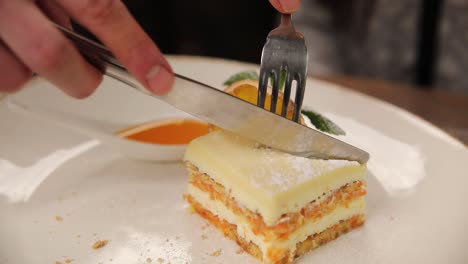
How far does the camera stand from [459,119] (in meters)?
2.28

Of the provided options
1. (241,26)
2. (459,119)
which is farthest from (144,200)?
(241,26)

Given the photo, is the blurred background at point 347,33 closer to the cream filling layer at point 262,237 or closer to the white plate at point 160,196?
the white plate at point 160,196

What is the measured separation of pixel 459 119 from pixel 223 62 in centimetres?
98

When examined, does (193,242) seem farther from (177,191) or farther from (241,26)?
(241,26)

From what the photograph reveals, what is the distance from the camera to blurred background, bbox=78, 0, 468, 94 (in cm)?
324

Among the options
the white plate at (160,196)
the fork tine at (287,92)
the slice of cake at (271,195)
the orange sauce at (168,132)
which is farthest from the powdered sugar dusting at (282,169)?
the orange sauce at (168,132)

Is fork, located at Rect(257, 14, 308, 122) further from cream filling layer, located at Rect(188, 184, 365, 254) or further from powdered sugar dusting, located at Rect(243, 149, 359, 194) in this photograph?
cream filling layer, located at Rect(188, 184, 365, 254)

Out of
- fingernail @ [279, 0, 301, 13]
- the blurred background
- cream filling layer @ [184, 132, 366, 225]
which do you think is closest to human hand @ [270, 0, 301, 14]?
fingernail @ [279, 0, 301, 13]

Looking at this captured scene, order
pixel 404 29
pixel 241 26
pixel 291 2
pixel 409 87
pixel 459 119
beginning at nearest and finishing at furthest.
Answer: pixel 291 2, pixel 459 119, pixel 409 87, pixel 404 29, pixel 241 26

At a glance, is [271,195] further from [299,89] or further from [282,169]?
[299,89]

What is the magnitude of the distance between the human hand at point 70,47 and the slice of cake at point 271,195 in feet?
1.38

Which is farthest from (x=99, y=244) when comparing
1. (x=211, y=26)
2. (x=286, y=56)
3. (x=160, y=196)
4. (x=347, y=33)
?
(x=347, y=33)

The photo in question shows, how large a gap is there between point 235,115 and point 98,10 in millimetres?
494

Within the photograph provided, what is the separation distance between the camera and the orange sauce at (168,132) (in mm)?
1956
